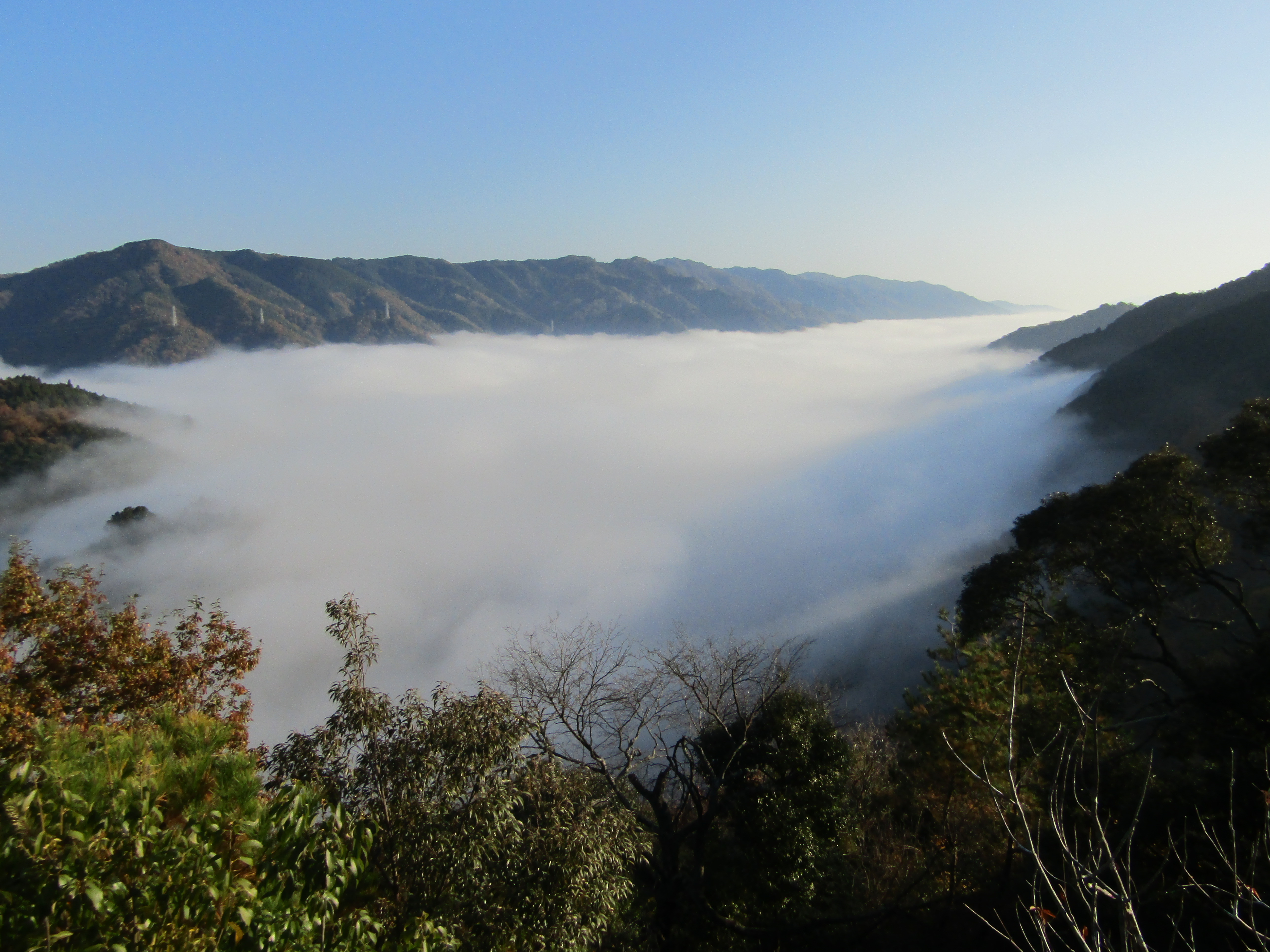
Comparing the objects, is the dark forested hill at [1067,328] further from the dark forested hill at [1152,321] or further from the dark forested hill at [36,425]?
the dark forested hill at [36,425]

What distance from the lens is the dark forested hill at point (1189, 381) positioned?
45.9 meters

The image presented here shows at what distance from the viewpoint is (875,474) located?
129875 millimetres

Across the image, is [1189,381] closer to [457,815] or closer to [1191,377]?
[1191,377]

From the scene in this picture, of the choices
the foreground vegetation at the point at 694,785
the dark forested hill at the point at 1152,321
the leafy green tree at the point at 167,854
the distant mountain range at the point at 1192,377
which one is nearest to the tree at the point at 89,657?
the foreground vegetation at the point at 694,785

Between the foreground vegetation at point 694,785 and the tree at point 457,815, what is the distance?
1.4 inches

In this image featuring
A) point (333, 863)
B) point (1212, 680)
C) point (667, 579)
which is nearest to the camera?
point (333, 863)

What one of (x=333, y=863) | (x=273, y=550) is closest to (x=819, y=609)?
(x=333, y=863)

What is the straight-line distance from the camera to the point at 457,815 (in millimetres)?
7012

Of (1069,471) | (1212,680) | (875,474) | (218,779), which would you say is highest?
(218,779)

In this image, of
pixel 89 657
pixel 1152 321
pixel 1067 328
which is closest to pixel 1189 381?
pixel 1152 321

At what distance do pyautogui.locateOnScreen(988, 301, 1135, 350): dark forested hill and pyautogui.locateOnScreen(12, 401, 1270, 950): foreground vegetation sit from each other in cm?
12853

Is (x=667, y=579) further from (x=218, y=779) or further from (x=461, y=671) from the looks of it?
(x=218, y=779)

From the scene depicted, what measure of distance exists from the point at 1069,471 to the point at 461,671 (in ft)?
207

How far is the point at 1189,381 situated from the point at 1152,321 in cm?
3500
